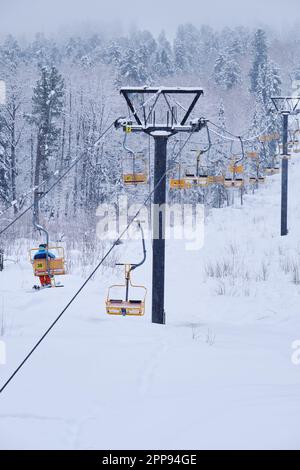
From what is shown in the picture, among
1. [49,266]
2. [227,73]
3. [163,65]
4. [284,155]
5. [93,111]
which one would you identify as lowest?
[49,266]

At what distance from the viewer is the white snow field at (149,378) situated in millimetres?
3547

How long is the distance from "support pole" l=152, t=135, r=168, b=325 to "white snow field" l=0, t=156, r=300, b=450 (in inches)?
30.5

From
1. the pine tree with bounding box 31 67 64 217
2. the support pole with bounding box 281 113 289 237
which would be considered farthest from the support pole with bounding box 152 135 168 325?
the pine tree with bounding box 31 67 64 217

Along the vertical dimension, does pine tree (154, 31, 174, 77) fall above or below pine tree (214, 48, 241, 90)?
above

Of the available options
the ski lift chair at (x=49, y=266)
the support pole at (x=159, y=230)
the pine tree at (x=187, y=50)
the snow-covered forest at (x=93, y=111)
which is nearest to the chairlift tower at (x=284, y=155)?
the snow-covered forest at (x=93, y=111)

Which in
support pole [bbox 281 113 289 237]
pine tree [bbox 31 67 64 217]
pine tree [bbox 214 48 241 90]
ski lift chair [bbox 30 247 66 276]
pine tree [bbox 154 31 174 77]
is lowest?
ski lift chair [bbox 30 247 66 276]

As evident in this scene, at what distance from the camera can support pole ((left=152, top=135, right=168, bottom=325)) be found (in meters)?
8.50

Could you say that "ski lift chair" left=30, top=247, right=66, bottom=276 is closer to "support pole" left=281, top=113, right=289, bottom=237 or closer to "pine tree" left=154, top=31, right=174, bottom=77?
"support pole" left=281, top=113, right=289, bottom=237

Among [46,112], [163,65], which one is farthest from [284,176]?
[163,65]

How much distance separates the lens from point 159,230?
8.62 meters

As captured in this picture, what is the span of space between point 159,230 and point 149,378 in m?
4.10

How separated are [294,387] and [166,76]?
6701cm

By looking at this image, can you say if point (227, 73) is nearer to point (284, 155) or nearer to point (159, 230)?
point (284, 155)
